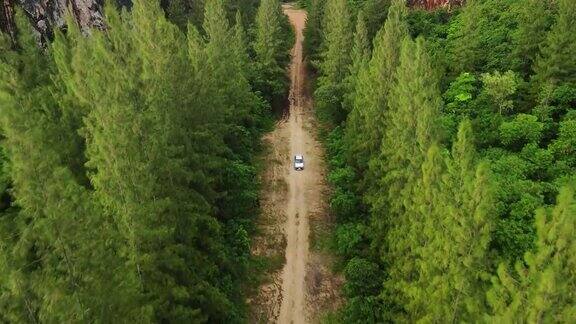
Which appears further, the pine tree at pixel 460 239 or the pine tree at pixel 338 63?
the pine tree at pixel 338 63

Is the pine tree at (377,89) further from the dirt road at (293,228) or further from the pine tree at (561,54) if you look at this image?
the pine tree at (561,54)

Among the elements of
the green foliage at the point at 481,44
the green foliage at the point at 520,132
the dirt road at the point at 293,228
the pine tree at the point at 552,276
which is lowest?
the dirt road at the point at 293,228

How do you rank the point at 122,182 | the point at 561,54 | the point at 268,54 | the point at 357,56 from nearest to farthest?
the point at 122,182 < the point at 561,54 < the point at 357,56 < the point at 268,54

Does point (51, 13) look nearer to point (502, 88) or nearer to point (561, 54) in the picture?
point (502, 88)

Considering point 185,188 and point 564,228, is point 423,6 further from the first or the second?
point 564,228

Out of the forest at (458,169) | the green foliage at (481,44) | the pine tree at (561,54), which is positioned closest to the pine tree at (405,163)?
the forest at (458,169)

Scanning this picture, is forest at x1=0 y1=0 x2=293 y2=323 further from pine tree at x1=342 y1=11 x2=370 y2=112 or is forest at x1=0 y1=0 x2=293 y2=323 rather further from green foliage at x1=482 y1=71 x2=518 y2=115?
green foliage at x1=482 y1=71 x2=518 y2=115

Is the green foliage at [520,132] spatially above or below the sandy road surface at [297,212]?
above

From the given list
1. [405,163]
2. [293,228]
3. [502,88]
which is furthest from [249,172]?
[502,88]
